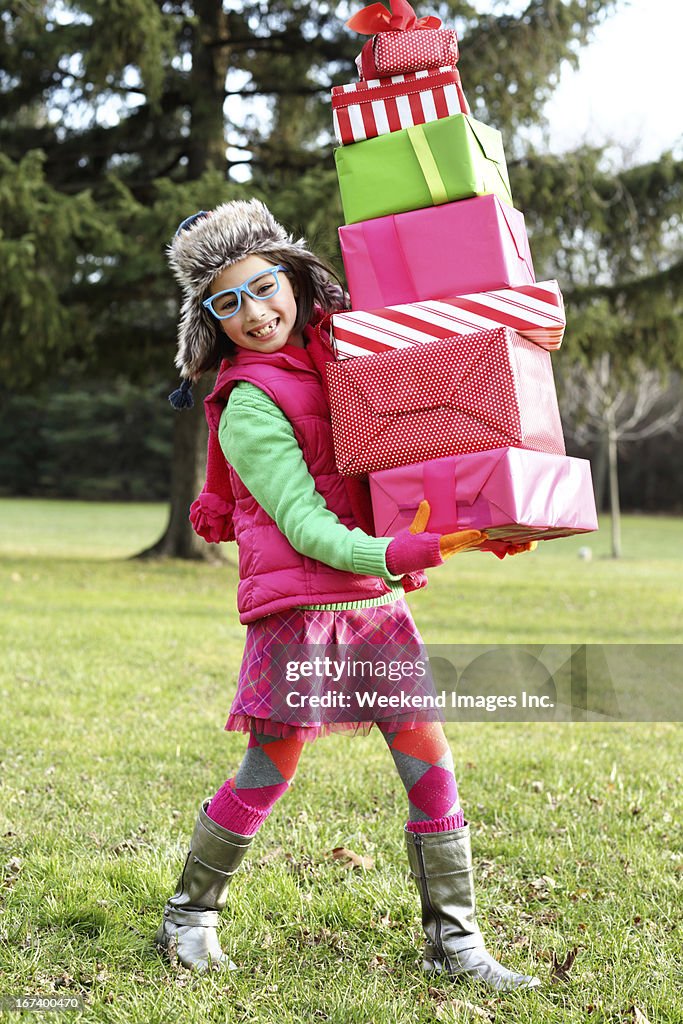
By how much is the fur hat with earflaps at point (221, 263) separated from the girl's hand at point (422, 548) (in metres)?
0.71

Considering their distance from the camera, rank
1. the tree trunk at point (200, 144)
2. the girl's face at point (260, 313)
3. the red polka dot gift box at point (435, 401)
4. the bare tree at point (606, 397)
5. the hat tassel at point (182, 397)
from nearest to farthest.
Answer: the red polka dot gift box at point (435, 401) < the girl's face at point (260, 313) < the hat tassel at point (182, 397) < the tree trunk at point (200, 144) < the bare tree at point (606, 397)

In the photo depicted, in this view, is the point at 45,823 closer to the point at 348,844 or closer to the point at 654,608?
the point at 348,844

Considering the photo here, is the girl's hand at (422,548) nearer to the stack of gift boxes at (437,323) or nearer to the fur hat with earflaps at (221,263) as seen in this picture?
the stack of gift boxes at (437,323)

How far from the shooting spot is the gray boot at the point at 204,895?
243cm

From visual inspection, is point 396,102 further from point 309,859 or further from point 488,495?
point 309,859

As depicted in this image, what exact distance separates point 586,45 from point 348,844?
10.1 meters

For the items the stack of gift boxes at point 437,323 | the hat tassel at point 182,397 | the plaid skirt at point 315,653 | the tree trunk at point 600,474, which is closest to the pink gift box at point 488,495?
the stack of gift boxes at point 437,323

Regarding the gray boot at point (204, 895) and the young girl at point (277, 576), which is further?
the gray boot at point (204, 895)

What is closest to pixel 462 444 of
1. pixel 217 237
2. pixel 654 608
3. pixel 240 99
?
pixel 217 237

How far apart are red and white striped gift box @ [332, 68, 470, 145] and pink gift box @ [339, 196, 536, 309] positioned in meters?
0.22

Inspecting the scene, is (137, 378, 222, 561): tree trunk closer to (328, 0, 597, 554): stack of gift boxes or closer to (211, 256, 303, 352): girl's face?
(211, 256, 303, 352): girl's face

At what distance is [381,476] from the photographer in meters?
2.21

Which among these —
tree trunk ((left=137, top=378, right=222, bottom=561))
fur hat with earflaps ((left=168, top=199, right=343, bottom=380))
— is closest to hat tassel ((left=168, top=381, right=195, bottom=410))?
fur hat with earflaps ((left=168, top=199, right=343, bottom=380))

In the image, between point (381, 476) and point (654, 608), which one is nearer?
point (381, 476)
